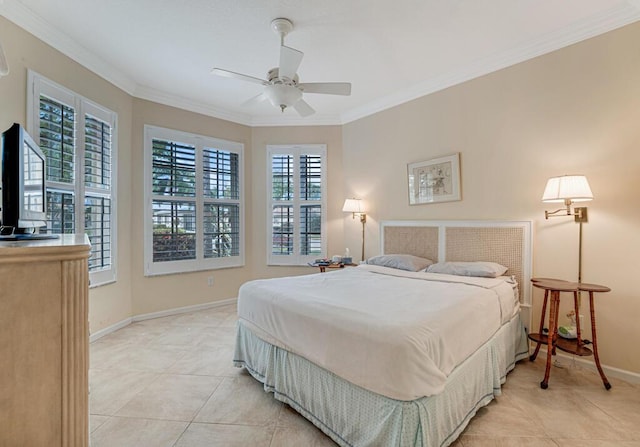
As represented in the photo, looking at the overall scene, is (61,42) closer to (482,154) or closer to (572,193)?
(482,154)

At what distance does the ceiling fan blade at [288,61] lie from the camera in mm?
2236

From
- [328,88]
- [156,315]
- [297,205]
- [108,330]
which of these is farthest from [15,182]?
[297,205]

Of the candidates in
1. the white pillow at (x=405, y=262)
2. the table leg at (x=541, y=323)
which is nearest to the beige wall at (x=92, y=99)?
the white pillow at (x=405, y=262)

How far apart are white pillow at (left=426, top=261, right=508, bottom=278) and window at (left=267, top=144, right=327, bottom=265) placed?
214 cm

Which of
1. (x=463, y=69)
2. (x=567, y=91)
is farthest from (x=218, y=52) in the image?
(x=567, y=91)

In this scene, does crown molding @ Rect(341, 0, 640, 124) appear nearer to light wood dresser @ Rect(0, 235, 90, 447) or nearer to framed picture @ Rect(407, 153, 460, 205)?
framed picture @ Rect(407, 153, 460, 205)

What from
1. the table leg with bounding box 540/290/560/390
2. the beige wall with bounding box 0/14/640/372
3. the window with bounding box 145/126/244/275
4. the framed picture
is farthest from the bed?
the window with bounding box 145/126/244/275

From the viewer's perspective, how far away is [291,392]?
6.78ft

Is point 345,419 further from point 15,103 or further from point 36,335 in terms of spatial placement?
point 15,103

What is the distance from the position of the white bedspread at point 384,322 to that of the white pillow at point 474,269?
0.47 feet

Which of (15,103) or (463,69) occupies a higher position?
(463,69)

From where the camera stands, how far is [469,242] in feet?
11.0

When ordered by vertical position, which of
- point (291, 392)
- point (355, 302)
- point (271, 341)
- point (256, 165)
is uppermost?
point (256, 165)

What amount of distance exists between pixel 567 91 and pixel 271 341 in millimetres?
3284
